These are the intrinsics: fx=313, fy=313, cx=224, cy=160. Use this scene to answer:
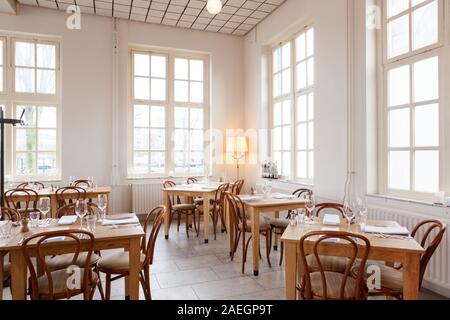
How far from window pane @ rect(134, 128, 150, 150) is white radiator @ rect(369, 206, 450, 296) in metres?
4.60

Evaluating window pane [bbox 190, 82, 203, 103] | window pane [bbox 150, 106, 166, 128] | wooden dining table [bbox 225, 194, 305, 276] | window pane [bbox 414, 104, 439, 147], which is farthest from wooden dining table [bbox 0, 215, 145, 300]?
window pane [bbox 190, 82, 203, 103]

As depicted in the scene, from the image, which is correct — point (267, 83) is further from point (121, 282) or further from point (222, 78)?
point (121, 282)

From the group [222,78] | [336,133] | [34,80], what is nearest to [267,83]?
[222,78]

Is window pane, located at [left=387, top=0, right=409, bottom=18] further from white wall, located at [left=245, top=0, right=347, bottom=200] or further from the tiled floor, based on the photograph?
the tiled floor

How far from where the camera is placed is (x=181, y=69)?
21.6 ft

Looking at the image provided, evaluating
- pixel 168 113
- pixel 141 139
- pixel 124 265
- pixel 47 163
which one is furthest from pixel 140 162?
pixel 124 265

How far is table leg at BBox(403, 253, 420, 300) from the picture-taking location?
197 centimetres

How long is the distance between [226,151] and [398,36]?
12.9 feet

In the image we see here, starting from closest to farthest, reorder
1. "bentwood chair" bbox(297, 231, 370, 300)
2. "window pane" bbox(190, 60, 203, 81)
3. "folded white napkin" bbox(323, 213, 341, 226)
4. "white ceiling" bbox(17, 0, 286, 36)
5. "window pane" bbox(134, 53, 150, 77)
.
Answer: "bentwood chair" bbox(297, 231, 370, 300)
"folded white napkin" bbox(323, 213, 341, 226)
"white ceiling" bbox(17, 0, 286, 36)
"window pane" bbox(134, 53, 150, 77)
"window pane" bbox(190, 60, 203, 81)

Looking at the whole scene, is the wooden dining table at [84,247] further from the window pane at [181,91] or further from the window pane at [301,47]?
the window pane at [181,91]

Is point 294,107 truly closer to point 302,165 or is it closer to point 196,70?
point 302,165

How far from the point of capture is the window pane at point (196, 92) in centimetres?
670

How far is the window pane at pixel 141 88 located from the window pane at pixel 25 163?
2.19 metres

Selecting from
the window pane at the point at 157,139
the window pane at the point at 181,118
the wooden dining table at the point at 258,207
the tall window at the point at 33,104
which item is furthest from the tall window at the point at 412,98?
the tall window at the point at 33,104
